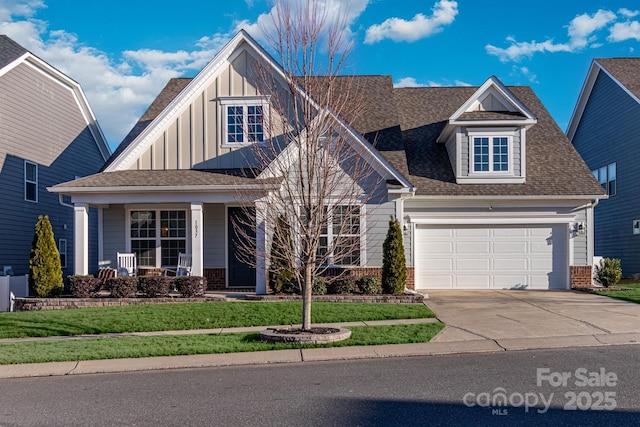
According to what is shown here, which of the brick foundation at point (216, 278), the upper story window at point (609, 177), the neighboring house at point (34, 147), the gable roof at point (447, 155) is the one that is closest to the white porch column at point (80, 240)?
the brick foundation at point (216, 278)

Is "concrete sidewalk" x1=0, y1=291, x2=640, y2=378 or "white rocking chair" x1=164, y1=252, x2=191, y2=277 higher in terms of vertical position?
"white rocking chair" x1=164, y1=252, x2=191, y2=277

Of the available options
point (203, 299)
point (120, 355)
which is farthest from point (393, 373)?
point (203, 299)

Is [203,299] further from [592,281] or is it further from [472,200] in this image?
[592,281]

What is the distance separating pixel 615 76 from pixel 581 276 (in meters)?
9.67

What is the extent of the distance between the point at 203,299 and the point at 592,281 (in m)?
→ 11.8

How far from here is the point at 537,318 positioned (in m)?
13.3

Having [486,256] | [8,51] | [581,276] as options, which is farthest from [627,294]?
[8,51]

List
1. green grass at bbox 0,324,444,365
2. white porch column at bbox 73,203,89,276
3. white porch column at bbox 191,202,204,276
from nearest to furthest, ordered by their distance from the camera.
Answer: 1. green grass at bbox 0,324,444,365
2. white porch column at bbox 191,202,204,276
3. white porch column at bbox 73,203,89,276

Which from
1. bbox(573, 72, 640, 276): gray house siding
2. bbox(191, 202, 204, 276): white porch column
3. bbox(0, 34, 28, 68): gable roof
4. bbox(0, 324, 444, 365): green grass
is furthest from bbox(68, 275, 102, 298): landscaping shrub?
bbox(573, 72, 640, 276): gray house siding

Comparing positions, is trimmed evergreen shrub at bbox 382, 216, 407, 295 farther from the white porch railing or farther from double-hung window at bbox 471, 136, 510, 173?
the white porch railing

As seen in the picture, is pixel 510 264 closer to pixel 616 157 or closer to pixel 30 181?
pixel 616 157

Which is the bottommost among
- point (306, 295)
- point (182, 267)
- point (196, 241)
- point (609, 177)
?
point (306, 295)

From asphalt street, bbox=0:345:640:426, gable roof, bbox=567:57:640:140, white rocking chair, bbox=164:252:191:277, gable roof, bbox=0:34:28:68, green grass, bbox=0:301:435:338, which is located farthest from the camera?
gable roof, bbox=567:57:640:140

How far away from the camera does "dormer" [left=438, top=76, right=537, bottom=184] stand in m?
19.8
